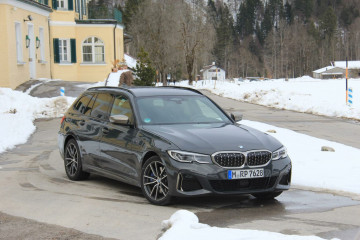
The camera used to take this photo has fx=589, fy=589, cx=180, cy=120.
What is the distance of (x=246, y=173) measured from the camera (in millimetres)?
7203

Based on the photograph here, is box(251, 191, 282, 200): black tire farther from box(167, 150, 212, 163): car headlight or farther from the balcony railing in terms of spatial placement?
the balcony railing

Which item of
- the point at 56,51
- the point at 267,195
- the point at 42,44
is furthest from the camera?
the point at 56,51

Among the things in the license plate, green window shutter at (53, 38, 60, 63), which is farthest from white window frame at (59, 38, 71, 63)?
the license plate

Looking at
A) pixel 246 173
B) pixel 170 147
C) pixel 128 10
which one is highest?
pixel 128 10

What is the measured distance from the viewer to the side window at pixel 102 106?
9.20 metres

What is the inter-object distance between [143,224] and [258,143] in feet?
6.44

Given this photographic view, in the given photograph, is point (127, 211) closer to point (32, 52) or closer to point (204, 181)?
point (204, 181)

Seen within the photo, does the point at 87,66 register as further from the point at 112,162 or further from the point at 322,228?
the point at 322,228

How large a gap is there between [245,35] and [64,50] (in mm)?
146143

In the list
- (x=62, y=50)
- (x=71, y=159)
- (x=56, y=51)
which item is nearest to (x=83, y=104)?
(x=71, y=159)

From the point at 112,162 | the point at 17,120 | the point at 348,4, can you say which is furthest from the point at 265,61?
the point at 112,162

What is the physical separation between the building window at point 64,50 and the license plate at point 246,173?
115 ft

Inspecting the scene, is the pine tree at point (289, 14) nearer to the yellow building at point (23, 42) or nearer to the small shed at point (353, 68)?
the small shed at point (353, 68)

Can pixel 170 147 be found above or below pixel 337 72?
above
